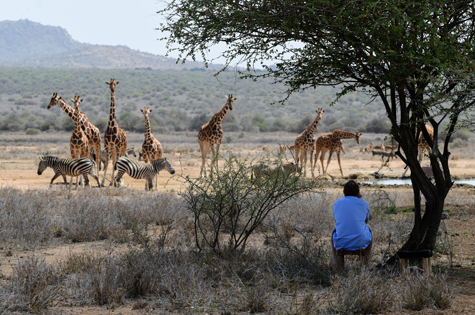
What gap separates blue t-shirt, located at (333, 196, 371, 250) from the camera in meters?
6.28

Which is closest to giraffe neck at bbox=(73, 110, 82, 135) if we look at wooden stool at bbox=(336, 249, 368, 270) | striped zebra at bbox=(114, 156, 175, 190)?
striped zebra at bbox=(114, 156, 175, 190)

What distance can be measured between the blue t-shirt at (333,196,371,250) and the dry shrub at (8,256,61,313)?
11.1ft

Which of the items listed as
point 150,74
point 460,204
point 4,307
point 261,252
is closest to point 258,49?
point 261,252

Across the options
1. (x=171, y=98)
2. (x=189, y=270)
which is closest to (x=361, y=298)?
(x=189, y=270)

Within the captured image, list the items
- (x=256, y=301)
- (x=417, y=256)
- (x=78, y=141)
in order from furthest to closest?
(x=78, y=141)
(x=417, y=256)
(x=256, y=301)

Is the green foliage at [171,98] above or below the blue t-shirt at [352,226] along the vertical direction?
above

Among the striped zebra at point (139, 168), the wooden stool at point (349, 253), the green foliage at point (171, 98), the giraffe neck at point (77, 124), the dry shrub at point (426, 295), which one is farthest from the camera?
the green foliage at point (171, 98)

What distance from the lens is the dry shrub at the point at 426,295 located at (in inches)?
204

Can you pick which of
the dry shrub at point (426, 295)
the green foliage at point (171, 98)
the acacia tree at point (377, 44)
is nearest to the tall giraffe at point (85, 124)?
the acacia tree at point (377, 44)

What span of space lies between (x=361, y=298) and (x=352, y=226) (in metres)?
1.32

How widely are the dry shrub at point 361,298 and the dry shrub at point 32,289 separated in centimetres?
286

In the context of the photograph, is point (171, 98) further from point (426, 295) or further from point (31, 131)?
point (426, 295)

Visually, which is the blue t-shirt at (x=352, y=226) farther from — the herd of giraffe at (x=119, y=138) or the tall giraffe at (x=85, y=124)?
the tall giraffe at (x=85, y=124)

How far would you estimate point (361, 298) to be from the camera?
5.10m
